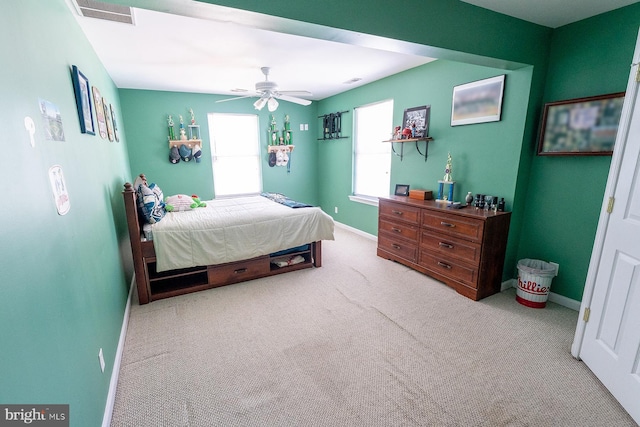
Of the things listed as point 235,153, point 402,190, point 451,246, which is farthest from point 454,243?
point 235,153

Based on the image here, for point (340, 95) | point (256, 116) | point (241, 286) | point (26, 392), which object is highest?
point (340, 95)

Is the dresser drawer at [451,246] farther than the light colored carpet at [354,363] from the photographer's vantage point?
Yes

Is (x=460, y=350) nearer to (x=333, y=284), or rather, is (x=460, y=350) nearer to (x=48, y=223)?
(x=333, y=284)

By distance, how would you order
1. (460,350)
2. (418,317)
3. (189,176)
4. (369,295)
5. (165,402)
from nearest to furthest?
(165,402) → (460,350) → (418,317) → (369,295) → (189,176)

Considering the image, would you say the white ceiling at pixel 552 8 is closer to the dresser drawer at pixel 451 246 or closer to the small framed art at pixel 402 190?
the dresser drawer at pixel 451 246

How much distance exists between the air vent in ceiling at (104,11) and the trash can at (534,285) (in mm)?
3803

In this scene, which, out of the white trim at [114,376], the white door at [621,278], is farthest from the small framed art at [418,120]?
the white trim at [114,376]

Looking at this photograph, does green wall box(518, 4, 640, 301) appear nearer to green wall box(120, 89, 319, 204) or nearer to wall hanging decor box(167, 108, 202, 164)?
green wall box(120, 89, 319, 204)

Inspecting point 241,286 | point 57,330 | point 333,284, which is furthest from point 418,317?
point 57,330

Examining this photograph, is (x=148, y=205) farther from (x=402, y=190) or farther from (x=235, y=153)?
(x=402, y=190)

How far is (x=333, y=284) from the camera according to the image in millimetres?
3100

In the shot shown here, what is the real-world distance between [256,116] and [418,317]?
4.40 meters

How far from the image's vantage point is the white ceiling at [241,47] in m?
1.75

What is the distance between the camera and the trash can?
8.32ft
